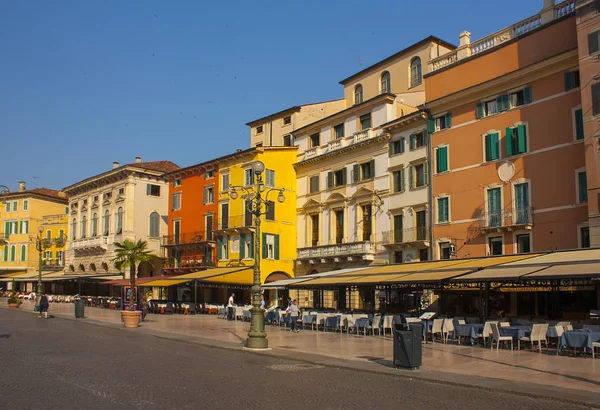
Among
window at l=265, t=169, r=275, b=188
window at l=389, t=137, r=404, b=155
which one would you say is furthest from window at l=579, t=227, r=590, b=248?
window at l=265, t=169, r=275, b=188

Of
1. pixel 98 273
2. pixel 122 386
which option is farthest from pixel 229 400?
pixel 98 273

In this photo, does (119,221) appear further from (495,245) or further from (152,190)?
(495,245)

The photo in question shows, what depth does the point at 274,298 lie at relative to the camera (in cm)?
4350

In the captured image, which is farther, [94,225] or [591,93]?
[94,225]

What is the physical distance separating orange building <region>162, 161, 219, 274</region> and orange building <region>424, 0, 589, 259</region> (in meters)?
21.3

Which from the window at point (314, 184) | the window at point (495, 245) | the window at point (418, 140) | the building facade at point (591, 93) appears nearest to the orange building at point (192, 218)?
the window at point (314, 184)

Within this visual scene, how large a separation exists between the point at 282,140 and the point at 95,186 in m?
23.7

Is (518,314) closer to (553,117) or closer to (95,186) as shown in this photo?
(553,117)

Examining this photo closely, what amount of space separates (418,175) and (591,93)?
38.5ft

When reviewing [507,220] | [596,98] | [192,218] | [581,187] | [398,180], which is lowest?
[507,220]

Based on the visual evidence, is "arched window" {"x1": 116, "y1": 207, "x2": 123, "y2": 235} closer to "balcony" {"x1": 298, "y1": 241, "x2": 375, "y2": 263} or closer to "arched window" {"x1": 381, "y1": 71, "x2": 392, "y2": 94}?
"balcony" {"x1": 298, "y1": 241, "x2": 375, "y2": 263}

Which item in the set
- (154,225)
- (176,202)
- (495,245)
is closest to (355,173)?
(495,245)

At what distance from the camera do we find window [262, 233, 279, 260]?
141 feet

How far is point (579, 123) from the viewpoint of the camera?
26.0 m
